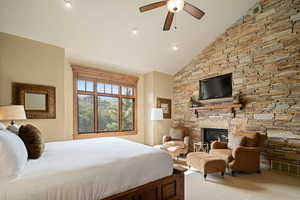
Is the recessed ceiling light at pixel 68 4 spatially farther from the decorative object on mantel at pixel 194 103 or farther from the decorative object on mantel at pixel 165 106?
the decorative object on mantel at pixel 194 103

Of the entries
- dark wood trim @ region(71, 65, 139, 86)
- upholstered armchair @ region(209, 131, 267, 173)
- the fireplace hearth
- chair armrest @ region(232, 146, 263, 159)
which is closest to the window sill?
dark wood trim @ region(71, 65, 139, 86)

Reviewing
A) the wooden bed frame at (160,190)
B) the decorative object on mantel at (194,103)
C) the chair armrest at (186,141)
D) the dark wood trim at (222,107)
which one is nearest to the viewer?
the wooden bed frame at (160,190)

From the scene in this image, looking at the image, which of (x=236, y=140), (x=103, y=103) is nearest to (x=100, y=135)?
(x=103, y=103)

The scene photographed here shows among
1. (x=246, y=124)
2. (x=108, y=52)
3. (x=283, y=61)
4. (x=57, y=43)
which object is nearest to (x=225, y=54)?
(x=283, y=61)

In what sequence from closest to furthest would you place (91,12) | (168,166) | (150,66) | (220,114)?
1. (168,166)
2. (91,12)
3. (220,114)
4. (150,66)

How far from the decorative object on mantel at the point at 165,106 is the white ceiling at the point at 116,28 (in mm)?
1335

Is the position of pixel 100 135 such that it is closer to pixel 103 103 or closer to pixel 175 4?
pixel 103 103

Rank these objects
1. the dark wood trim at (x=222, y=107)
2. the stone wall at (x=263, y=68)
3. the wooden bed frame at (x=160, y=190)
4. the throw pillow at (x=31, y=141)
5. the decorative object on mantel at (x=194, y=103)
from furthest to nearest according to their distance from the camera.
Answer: the decorative object on mantel at (x=194, y=103), the dark wood trim at (x=222, y=107), the stone wall at (x=263, y=68), the throw pillow at (x=31, y=141), the wooden bed frame at (x=160, y=190)

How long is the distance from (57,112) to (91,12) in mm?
2405

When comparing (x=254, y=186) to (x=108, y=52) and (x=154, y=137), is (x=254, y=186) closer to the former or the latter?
(x=154, y=137)

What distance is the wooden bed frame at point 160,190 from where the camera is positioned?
145 cm

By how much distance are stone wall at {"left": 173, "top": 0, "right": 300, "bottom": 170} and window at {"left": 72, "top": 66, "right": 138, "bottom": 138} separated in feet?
8.49

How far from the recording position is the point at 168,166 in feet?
5.98

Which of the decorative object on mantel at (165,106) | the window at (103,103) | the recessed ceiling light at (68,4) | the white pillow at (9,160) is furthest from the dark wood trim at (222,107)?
the white pillow at (9,160)
